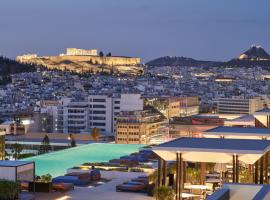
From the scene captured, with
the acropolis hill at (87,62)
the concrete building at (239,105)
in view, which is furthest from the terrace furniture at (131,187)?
the acropolis hill at (87,62)

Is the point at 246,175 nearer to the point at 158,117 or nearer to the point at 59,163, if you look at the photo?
the point at 59,163

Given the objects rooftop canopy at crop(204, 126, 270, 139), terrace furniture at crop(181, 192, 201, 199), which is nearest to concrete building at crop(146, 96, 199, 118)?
rooftop canopy at crop(204, 126, 270, 139)

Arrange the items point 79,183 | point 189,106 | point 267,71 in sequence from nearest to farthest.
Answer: point 79,183 < point 189,106 < point 267,71

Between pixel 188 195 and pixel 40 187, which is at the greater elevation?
pixel 188 195

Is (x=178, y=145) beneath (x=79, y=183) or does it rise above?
above

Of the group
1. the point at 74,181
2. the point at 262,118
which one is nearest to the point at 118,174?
the point at 74,181

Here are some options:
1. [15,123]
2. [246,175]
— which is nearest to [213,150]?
[246,175]

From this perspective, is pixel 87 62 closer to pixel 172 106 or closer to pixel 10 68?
pixel 10 68

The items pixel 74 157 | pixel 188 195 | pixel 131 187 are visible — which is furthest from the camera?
pixel 74 157

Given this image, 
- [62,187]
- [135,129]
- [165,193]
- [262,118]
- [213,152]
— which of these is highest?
[262,118]
